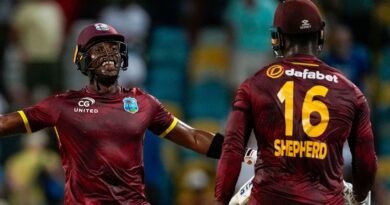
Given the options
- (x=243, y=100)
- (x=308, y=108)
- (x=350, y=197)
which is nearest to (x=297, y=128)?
(x=308, y=108)

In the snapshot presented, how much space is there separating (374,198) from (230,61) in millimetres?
3153

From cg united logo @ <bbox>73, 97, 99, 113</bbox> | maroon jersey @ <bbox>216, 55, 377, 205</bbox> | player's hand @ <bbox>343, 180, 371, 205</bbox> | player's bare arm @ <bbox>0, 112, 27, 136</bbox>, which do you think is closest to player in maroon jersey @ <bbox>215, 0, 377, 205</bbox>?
maroon jersey @ <bbox>216, 55, 377, 205</bbox>

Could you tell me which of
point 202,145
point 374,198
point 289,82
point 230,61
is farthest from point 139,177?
point 230,61

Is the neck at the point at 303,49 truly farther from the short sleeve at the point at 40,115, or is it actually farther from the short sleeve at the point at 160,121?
the short sleeve at the point at 40,115

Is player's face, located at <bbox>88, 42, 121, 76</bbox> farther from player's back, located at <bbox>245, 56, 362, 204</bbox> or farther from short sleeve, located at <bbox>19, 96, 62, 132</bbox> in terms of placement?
player's back, located at <bbox>245, 56, 362, 204</bbox>

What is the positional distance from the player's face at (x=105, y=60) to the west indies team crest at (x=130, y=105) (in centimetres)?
23

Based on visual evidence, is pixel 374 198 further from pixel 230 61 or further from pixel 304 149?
pixel 304 149

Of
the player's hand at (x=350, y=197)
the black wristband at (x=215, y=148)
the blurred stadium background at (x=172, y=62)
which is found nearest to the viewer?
the player's hand at (x=350, y=197)

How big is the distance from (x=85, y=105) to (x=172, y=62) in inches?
360

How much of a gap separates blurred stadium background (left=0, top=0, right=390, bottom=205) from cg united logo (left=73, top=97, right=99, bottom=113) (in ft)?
21.3

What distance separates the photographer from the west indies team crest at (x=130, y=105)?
9.72 m

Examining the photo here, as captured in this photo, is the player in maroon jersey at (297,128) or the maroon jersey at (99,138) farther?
the maroon jersey at (99,138)

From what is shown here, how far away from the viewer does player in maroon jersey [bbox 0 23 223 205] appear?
9492mm

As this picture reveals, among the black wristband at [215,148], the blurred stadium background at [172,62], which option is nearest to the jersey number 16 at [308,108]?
the black wristband at [215,148]
